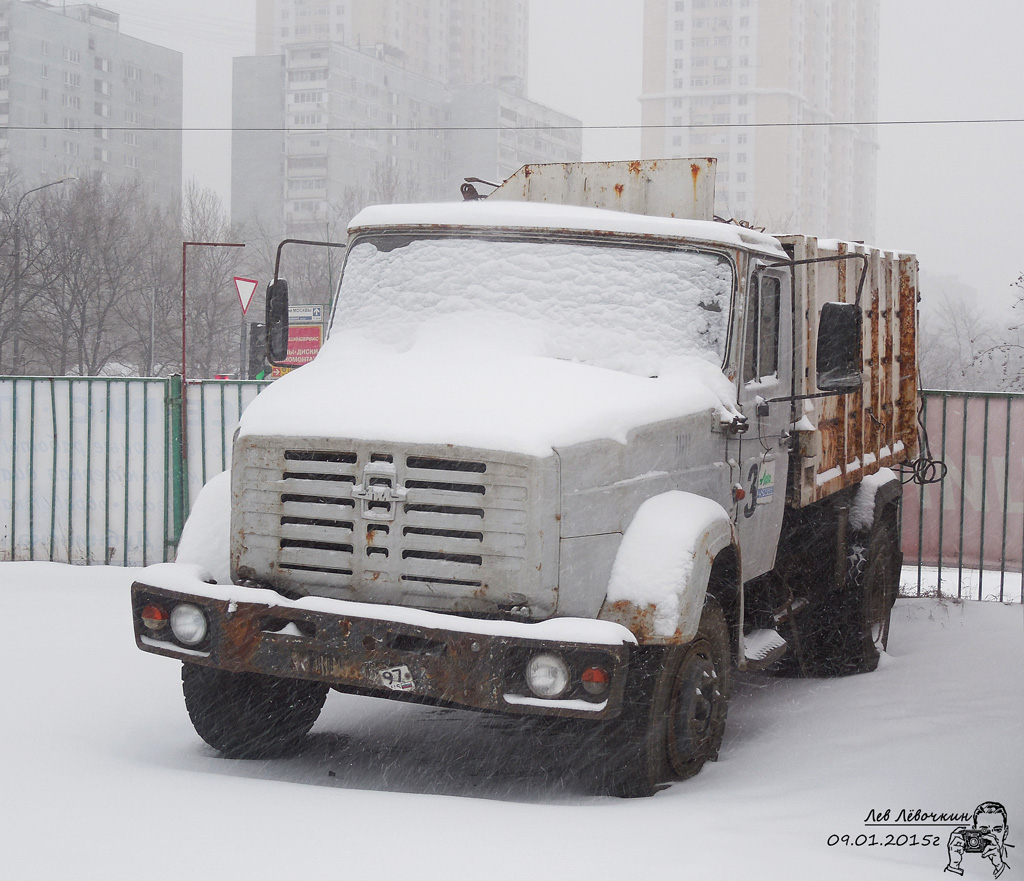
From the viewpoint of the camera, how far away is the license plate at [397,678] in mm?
4746

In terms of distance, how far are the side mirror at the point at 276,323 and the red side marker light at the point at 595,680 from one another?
2814 millimetres

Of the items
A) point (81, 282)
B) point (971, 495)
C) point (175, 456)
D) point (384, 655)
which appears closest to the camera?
point (384, 655)

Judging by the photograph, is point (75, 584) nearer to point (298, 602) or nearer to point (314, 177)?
point (298, 602)

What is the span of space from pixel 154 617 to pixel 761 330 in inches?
123

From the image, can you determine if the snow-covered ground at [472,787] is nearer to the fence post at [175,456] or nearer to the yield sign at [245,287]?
the fence post at [175,456]

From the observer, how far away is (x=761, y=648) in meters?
6.45

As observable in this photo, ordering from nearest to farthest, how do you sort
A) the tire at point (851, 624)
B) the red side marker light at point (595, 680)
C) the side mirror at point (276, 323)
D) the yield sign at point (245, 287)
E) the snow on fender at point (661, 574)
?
1. the red side marker light at point (595, 680)
2. the snow on fender at point (661, 574)
3. the side mirror at point (276, 323)
4. the tire at point (851, 624)
5. the yield sign at point (245, 287)

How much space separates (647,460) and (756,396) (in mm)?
1183

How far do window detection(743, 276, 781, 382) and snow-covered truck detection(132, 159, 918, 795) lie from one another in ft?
0.06

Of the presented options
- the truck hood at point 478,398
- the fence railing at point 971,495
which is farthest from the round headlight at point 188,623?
the fence railing at point 971,495

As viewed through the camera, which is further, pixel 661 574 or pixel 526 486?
pixel 661 574

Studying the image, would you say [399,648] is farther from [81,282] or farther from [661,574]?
[81,282]
